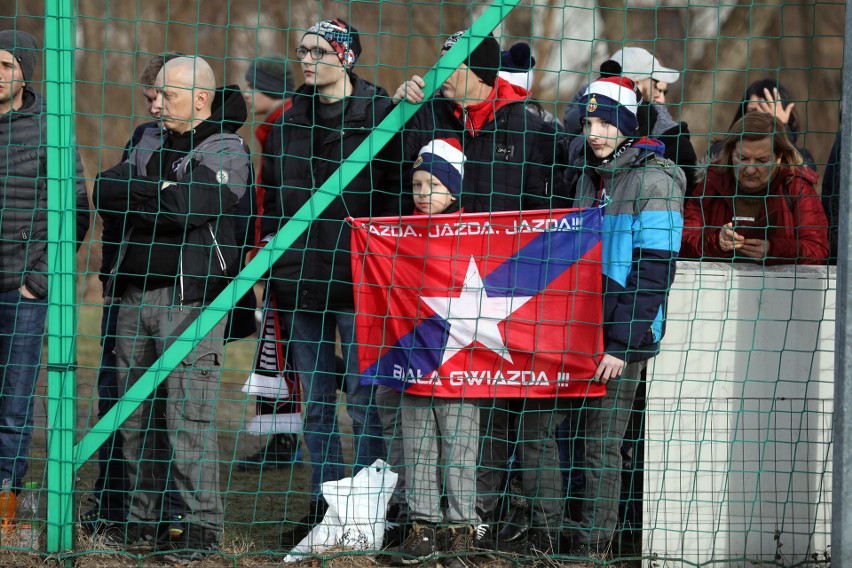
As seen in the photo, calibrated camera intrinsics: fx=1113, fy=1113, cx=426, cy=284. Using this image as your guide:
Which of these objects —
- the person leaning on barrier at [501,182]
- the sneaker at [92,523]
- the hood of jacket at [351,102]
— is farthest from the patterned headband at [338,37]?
the sneaker at [92,523]

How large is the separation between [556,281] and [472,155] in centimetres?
69

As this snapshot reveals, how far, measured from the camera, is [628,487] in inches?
185

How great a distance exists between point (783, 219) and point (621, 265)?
77 cm

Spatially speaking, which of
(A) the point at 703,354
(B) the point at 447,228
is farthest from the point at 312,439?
(A) the point at 703,354

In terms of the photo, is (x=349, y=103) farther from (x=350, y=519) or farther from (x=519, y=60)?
(x=350, y=519)

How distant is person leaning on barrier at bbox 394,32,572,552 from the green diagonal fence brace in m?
0.38

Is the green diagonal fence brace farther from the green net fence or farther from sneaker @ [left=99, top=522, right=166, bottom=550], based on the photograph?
sneaker @ [left=99, top=522, right=166, bottom=550]

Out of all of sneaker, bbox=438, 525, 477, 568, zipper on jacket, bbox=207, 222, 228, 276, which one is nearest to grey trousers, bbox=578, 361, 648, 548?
sneaker, bbox=438, 525, 477, 568

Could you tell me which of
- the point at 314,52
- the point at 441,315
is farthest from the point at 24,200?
the point at 441,315

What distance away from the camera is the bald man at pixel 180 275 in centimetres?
454

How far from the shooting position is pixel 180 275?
4590 millimetres

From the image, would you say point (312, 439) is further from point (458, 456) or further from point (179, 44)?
point (179, 44)

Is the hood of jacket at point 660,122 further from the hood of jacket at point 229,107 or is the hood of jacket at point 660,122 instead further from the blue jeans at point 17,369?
the blue jeans at point 17,369

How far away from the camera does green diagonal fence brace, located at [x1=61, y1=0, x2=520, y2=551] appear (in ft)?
14.6
